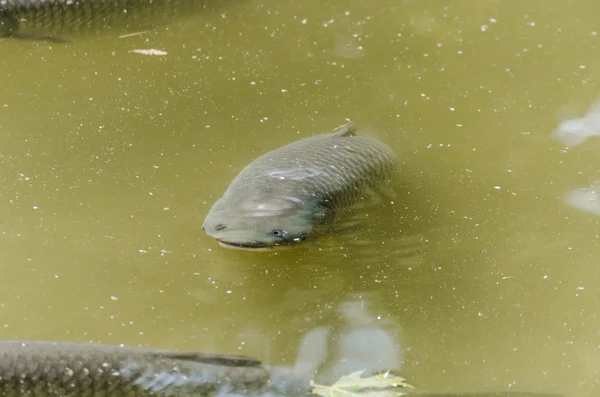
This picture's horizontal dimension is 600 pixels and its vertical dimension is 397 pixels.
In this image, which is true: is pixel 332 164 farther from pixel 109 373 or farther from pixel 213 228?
pixel 109 373

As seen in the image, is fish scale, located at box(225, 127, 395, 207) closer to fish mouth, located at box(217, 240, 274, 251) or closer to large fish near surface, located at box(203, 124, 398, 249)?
large fish near surface, located at box(203, 124, 398, 249)

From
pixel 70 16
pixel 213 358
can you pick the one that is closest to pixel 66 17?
pixel 70 16

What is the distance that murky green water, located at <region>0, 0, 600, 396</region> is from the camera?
2736 millimetres

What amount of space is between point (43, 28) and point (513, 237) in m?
2.85

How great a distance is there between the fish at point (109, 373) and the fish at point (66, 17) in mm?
2526

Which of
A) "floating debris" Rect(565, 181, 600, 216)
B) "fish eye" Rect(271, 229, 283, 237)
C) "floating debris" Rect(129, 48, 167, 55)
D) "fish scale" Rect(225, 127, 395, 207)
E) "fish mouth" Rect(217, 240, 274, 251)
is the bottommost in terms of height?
"fish mouth" Rect(217, 240, 274, 251)

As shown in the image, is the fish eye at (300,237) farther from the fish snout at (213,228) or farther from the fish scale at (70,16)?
the fish scale at (70,16)

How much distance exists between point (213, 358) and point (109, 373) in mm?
313

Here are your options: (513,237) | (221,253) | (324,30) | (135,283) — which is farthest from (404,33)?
(135,283)

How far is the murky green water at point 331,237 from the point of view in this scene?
2736 millimetres

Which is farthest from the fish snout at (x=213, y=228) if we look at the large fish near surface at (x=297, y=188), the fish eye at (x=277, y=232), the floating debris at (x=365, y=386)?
the floating debris at (x=365, y=386)

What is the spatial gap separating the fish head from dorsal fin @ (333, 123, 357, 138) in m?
0.58

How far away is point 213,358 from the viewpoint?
97.6 inches

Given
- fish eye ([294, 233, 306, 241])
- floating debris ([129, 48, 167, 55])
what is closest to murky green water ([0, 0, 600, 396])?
floating debris ([129, 48, 167, 55])
